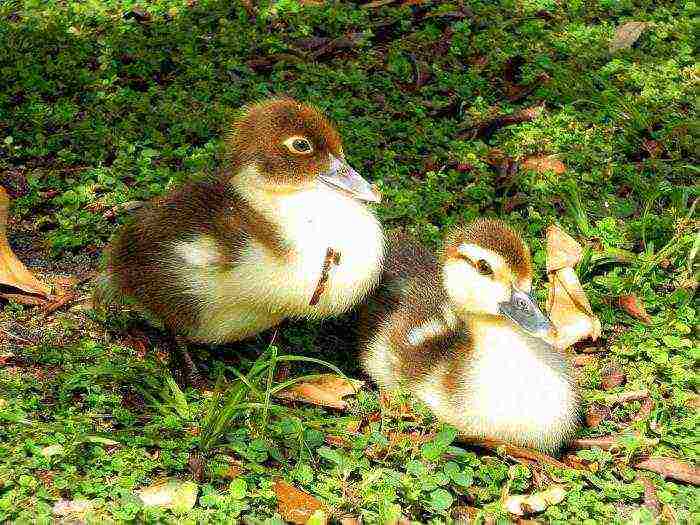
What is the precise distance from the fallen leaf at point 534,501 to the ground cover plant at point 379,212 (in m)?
0.01

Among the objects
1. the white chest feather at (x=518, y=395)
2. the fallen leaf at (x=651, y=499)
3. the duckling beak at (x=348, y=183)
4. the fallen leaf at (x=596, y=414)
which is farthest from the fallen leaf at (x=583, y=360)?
the duckling beak at (x=348, y=183)

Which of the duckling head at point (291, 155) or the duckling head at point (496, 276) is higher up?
the duckling head at point (291, 155)

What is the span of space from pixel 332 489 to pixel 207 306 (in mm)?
1008

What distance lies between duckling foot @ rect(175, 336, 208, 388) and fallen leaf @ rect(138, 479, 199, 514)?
79 cm

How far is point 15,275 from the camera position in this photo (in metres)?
5.10

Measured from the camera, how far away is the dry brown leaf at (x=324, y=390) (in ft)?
15.5

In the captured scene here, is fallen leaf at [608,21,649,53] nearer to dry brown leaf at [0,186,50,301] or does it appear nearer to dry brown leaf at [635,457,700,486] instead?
dry brown leaf at [635,457,700,486]

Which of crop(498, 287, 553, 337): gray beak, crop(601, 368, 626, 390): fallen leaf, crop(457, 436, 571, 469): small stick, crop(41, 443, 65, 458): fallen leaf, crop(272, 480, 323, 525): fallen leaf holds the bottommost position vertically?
crop(601, 368, 626, 390): fallen leaf

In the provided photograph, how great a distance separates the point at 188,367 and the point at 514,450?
1.45m

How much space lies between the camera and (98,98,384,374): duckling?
4.45m

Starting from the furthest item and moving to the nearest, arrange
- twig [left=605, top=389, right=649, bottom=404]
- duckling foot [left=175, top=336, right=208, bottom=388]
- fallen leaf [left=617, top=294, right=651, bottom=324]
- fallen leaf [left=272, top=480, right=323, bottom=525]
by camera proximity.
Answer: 1. fallen leaf [left=617, top=294, right=651, bottom=324]
2. twig [left=605, top=389, right=649, bottom=404]
3. duckling foot [left=175, top=336, right=208, bottom=388]
4. fallen leaf [left=272, top=480, right=323, bottom=525]

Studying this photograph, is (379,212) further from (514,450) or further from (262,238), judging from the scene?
(514,450)

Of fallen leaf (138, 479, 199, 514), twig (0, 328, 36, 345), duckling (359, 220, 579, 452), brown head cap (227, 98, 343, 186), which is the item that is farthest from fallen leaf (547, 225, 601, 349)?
twig (0, 328, 36, 345)

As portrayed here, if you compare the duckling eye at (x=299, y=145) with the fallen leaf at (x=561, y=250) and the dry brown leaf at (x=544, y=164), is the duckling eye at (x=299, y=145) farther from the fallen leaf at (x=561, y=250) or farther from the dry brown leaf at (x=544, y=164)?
the dry brown leaf at (x=544, y=164)
